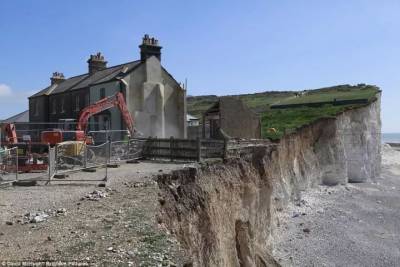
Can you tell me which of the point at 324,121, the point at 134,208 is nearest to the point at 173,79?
the point at 324,121

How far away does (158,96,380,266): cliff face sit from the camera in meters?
15.8

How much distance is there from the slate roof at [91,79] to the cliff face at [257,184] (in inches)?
550

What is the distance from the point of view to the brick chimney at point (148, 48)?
1462 inches

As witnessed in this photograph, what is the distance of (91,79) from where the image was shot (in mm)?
41156

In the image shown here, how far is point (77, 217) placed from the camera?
11523mm

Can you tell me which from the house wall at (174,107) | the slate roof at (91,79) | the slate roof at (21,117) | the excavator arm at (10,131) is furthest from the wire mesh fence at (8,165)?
the slate roof at (21,117)

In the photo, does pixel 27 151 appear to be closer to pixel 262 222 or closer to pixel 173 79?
pixel 262 222

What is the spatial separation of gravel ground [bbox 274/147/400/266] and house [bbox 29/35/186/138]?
13.1m

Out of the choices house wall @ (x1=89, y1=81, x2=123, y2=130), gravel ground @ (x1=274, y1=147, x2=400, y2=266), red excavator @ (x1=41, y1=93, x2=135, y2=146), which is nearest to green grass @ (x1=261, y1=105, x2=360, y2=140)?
gravel ground @ (x1=274, y1=147, x2=400, y2=266)

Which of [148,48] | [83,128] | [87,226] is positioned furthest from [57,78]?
[87,226]

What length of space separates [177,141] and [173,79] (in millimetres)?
16555

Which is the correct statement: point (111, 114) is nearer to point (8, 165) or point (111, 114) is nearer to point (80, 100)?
point (80, 100)

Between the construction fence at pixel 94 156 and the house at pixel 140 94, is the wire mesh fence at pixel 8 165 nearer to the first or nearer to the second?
the construction fence at pixel 94 156

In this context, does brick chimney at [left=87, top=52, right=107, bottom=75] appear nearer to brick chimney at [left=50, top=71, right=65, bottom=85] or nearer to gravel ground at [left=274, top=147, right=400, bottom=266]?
brick chimney at [left=50, top=71, right=65, bottom=85]
